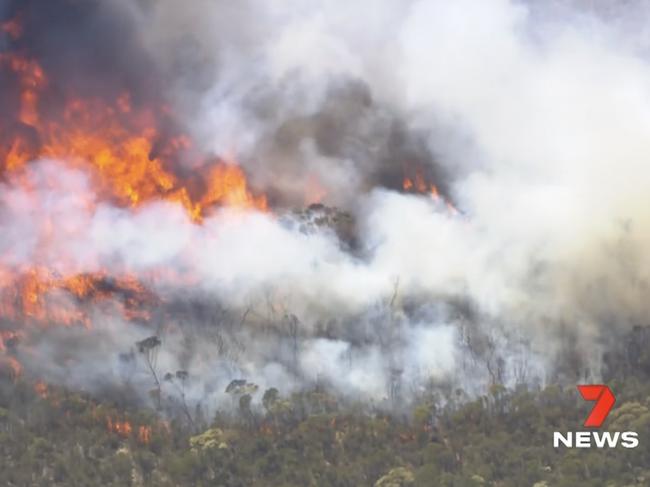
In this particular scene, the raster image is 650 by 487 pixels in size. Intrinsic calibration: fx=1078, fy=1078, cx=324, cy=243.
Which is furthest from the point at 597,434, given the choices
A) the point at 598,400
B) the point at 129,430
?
the point at 129,430

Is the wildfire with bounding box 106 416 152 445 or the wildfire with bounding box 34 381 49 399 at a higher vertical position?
the wildfire with bounding box 34 381 49 399

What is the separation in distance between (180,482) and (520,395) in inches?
2524

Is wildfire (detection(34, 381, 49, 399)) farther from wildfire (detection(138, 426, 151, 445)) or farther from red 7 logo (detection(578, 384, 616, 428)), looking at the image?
red 7 logo (detection(578, 384, 616, 428))

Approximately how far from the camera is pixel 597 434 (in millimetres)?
167500

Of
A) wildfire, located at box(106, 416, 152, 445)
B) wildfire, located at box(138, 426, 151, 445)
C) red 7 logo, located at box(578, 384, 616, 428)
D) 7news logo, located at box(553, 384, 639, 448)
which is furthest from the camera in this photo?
red 7 logo, located at box(578, 384, 616, 428)

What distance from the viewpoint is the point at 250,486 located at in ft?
501

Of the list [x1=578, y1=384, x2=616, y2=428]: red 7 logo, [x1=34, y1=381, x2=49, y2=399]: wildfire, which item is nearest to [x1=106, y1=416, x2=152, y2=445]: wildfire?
[x1=34, y1=381, x2=49, y2=399]: wildfire

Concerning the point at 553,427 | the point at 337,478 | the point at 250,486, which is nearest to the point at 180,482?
the point at 250,486

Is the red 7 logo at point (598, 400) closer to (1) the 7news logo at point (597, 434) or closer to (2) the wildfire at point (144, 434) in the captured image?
(1) the 7news logo at point (597, 434)

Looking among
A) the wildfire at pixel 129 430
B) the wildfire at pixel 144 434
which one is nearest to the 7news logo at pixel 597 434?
the wildfire at pixel 144 434

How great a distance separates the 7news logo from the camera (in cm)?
15552

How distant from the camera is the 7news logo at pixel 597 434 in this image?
510 feet

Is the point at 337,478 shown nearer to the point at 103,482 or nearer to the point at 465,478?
the point at 465,478

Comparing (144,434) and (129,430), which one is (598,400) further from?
(129,430)
